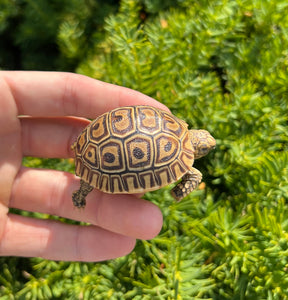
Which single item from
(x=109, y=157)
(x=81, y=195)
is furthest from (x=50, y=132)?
(x=109, y=157)

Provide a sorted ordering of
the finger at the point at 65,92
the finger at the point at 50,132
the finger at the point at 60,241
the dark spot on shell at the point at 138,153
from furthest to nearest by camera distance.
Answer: the finger at the point at 50,132
the finger at the point at 65,92
the finger at the point at 60,241
the dark spot on shell at the point at 138,153

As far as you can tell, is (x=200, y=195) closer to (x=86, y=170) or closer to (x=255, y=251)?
(x=255, y=251)

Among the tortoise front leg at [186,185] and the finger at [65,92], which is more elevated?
the finger at [65,92]

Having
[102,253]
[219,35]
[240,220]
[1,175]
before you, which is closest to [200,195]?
[240,220]

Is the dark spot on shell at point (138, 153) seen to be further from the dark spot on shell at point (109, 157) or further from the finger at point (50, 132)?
the finger at point (50, 132)

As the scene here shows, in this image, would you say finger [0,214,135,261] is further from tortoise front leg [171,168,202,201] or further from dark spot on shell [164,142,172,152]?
dark spot on shell [164,142,172,152]

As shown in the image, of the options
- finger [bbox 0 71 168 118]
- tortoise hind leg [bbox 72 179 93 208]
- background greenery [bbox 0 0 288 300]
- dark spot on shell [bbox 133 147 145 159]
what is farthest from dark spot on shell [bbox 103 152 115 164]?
background greenery [bbox 0 0 288 300]

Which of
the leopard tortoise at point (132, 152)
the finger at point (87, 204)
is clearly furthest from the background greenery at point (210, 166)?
the leopard tortoise at point (132, 152)
